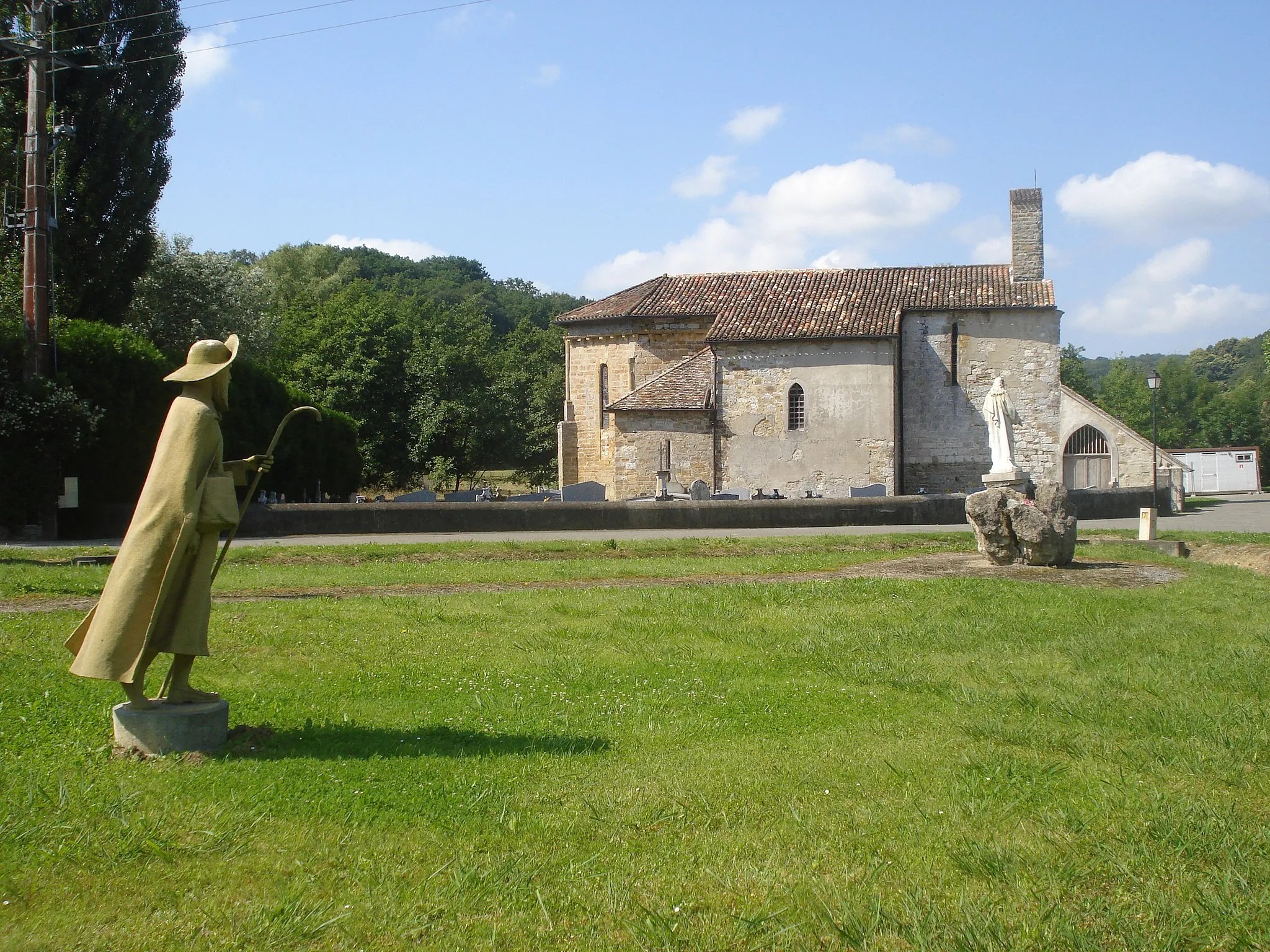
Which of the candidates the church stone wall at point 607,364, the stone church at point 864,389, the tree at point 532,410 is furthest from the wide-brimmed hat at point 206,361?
the tree at point 532,410

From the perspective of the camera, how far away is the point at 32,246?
2328 cm

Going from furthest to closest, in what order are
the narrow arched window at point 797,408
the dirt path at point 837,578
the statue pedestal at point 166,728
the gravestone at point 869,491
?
the narrow arched window at point 797,408 < the gravestone at point 869,491 < the dirt path at point 837,578 < the statue pedestal at point 166,728

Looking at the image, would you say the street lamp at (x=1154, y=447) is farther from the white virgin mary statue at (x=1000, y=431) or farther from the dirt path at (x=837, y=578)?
the dirt path at (x=837, y=578)

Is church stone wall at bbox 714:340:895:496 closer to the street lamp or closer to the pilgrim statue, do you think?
the street lamp

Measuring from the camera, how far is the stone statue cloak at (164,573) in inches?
226

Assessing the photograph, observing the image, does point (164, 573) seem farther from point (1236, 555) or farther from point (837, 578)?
point (1236, 555)

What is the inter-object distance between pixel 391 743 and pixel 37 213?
21.2 meters

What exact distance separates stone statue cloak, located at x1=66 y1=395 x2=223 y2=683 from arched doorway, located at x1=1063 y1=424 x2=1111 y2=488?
43923 mm

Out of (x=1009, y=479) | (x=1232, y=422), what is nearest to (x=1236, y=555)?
(x=1009, y=479)

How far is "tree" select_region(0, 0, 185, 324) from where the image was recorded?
29859 millimetres

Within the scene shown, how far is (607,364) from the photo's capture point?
46281 millimetres

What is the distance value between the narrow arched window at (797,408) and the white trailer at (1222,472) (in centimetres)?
2931

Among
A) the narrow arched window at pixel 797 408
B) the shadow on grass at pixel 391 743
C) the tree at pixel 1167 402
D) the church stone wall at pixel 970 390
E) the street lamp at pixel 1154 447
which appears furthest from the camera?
the tree at pixel 1167 402

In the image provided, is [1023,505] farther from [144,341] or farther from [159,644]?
[144,341]
